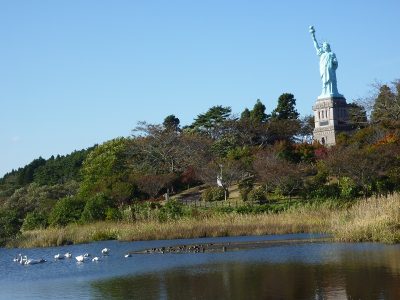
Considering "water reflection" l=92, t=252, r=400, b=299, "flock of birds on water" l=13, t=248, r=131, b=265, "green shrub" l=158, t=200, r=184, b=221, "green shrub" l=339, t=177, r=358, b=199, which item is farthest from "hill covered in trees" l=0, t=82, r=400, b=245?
"water reflection" l=92, t=252, r=400, b=299

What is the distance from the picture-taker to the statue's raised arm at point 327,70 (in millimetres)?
65938

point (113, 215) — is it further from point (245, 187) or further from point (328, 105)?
point (328, 105)

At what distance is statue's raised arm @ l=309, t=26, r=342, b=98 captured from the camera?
65938 millimetres

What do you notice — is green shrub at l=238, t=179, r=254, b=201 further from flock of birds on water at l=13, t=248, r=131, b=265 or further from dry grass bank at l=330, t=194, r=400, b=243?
dry grass bank at l=330, t=194, r=400, b=243

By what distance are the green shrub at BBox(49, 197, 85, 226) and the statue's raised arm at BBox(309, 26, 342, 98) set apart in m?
27.3

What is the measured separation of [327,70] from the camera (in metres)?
65.9

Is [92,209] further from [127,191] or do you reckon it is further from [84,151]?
[84,151]

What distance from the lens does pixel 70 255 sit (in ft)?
99.8

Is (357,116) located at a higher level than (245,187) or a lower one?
higher

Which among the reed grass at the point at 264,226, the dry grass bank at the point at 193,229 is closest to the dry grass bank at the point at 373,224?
the reed grass at the point at 264,226

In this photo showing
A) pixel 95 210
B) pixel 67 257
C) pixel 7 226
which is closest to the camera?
pixel 67 257

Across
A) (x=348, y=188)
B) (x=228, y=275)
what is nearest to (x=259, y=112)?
(x=348, y=188)

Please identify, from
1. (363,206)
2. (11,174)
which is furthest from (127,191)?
(11,174)

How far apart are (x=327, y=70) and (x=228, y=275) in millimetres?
47435
